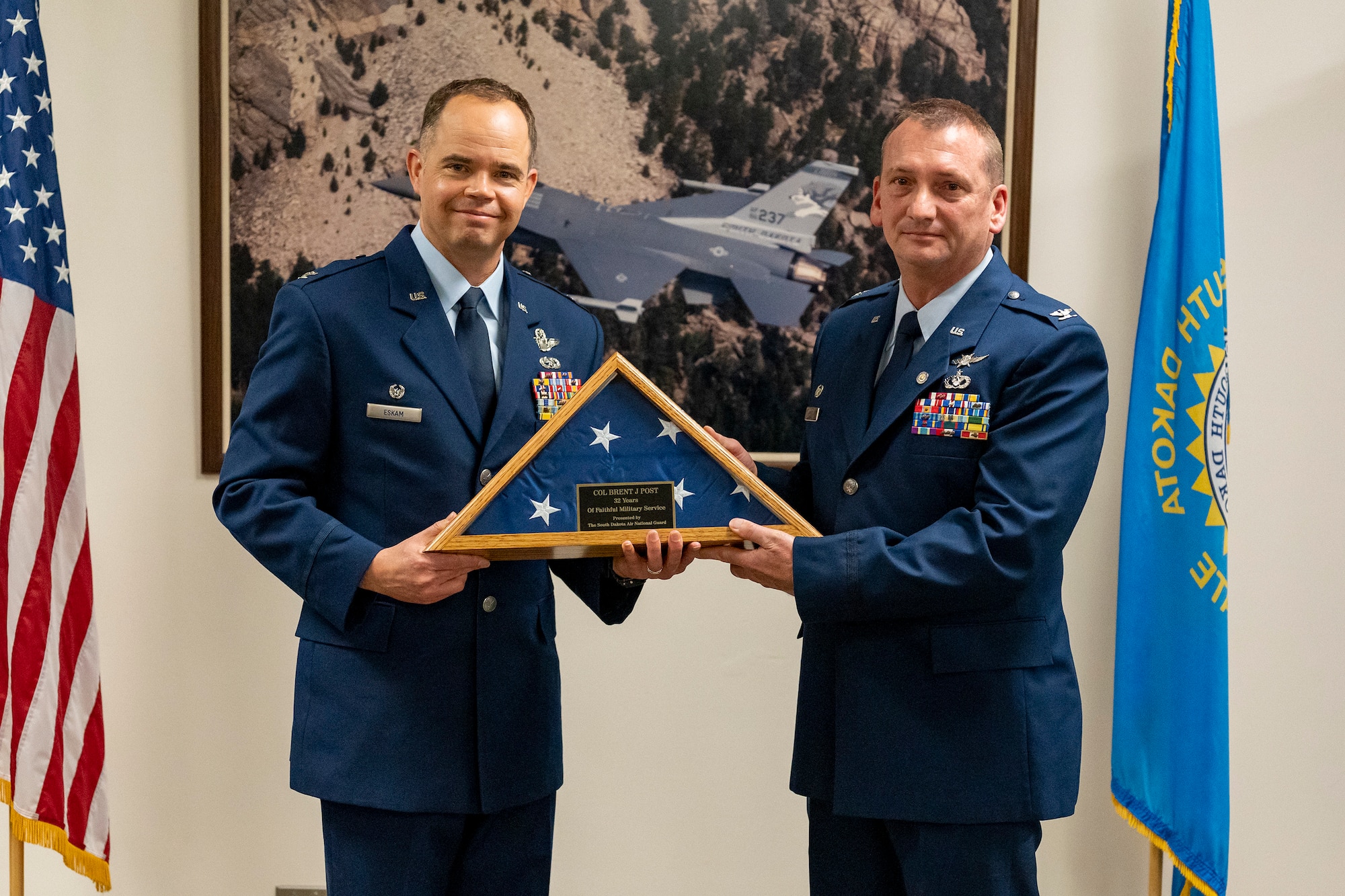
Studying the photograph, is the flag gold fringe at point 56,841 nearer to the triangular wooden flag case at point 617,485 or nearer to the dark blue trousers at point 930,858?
the triangular wooden flag case at point 617,485

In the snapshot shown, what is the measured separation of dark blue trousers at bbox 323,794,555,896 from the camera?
1671 mm

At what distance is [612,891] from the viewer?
2744mm

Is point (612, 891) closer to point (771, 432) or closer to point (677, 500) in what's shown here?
point (771, 432)

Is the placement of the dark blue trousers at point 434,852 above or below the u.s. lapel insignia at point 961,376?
below

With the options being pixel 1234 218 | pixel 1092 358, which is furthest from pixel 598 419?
pixel 1234 218

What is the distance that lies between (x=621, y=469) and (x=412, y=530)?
14.9 inches

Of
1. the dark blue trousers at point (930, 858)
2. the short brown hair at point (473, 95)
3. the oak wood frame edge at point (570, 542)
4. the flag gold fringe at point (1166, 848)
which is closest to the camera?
the oak wood frame edge at point (570, 542)

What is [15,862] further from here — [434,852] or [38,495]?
[434,852]

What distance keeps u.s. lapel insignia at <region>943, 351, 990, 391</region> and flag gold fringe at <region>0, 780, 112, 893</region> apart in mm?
2277

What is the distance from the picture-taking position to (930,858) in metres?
1.63

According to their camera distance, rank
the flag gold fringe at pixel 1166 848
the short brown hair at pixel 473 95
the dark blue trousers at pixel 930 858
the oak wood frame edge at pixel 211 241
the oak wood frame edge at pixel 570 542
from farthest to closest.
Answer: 1. the oak wood frame edge at pixel 211 241
2. the flag gold fringe at pixel 1166 848
3. the short brown hair at pixel 473 95
4. the dark blue trousers at pixel 930 858
5. the oak wood frame edge at pixel 570 542

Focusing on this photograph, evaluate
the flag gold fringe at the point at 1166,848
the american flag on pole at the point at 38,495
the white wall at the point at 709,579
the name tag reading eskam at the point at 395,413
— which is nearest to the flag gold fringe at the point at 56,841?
the american flag on pole at the point at 38,495

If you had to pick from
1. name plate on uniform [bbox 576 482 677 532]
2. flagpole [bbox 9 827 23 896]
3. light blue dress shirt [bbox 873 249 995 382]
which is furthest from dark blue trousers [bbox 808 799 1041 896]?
flagpole [bbox 9 827 23 896]

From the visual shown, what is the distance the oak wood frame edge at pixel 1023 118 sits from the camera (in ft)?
8.62
